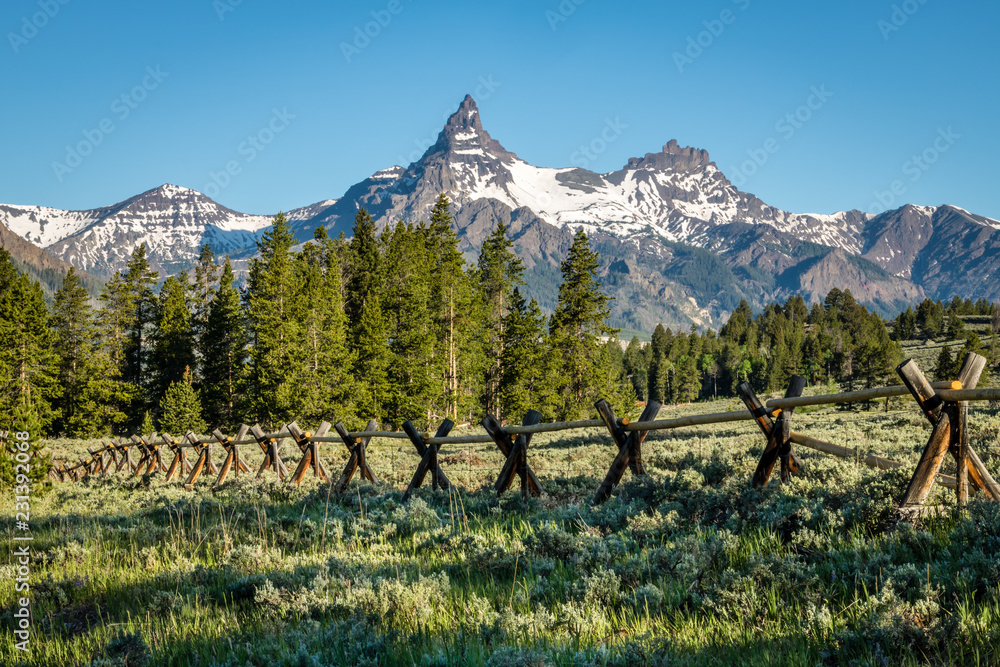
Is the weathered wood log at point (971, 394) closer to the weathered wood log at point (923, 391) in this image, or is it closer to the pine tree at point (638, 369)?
the weathered wood log at point (923, 391)

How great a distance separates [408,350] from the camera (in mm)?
36594

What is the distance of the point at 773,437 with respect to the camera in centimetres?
615

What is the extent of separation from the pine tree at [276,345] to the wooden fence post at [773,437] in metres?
30.8

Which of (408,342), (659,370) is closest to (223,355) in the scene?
(408,342)

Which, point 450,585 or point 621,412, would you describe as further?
point 621,412

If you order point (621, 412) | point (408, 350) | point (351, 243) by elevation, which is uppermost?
point (351, 243)

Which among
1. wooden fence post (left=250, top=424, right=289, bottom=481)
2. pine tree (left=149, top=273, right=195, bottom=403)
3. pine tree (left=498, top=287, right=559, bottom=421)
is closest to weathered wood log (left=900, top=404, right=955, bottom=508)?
wooden fence post (left=250, top=424, right=289, bottom=481)

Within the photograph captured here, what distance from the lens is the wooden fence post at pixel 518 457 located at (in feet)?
26.2

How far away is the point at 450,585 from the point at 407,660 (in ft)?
4.41

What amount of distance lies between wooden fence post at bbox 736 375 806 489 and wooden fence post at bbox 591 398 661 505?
3.90 ft

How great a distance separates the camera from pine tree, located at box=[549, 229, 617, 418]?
37312mm

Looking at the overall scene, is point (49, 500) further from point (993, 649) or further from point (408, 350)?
point (408, 350)

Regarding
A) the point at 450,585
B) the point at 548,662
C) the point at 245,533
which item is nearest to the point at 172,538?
the point at 245,533

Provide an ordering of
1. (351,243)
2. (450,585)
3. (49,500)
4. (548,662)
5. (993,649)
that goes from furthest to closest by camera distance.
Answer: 1. (351,243)
2. (49,500)
3. (450,585)
4. (548,662)
5. (993,649)
